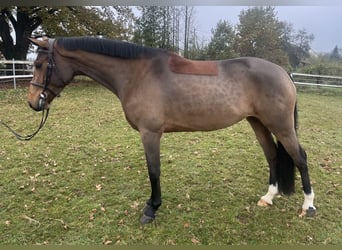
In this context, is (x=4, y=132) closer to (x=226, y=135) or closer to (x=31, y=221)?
(x=31, y=221)

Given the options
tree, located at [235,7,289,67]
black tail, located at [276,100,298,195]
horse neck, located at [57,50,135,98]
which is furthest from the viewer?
tree, located at [235,7,289,67]

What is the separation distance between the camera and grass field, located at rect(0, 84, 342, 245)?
2.84m

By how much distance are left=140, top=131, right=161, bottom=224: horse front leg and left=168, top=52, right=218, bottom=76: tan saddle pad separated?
73 cm

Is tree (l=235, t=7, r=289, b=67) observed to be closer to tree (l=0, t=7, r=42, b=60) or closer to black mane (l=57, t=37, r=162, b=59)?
tree (l=0, t=7, r=42, b=60)

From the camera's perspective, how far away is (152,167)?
2992 millimetres

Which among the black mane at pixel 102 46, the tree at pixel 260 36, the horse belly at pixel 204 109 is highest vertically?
the tree at pixel 260 36

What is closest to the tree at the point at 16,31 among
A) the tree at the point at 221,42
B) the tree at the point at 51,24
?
the tree at the point at 51,24

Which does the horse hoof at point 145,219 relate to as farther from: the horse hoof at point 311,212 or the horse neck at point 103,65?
the horse hoof at point 311,212

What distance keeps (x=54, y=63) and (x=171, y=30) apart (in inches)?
650

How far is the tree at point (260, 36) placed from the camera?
2384cm

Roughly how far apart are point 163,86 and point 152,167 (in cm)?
87

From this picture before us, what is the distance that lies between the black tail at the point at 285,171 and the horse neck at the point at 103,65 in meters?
1.98

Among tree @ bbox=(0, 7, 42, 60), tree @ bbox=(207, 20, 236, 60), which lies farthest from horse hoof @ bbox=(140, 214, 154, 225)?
tree @ bbox=(207, 20, 236, 60)

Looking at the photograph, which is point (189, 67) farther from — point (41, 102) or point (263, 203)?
point (263, 203)
